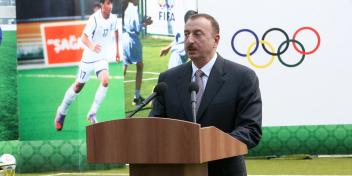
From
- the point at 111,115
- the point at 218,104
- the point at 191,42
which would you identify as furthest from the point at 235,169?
the point at 111,115

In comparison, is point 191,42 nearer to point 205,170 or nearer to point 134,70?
point 205,170

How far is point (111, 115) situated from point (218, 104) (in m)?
8.47

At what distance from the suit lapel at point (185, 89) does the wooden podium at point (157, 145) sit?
1.65 ft

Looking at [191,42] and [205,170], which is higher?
[191,42]

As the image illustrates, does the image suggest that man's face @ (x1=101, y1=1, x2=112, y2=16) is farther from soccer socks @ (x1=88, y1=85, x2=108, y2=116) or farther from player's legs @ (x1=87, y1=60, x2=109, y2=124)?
soccer socks @ (x1=88, y1=85, x2=108, y2=116)

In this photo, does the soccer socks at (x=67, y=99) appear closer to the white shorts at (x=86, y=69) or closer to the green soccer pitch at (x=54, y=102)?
the green soccer pitch at (x=54, y=102)

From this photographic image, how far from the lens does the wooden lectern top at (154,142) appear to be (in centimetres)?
362

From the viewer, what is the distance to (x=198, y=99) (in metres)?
4.38

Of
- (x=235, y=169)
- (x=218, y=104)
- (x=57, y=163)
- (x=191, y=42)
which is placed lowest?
→ (x=57, y=163)

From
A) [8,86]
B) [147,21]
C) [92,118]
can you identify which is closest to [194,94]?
[92,118]

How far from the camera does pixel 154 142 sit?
12.1 ft

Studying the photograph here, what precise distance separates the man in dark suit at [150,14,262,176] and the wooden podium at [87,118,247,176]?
1.45 feet

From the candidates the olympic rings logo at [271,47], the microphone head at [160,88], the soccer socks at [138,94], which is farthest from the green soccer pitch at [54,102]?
the microphone head at [160,88]

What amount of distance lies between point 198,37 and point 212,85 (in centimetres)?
31
